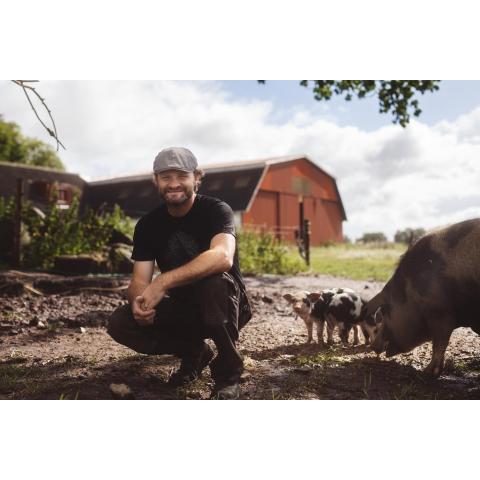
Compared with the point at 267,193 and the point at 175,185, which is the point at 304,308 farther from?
the point at 267,193

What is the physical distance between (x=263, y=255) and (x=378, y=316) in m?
6.84

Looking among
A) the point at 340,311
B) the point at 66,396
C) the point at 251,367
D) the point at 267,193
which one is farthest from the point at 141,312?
the point at 267,193

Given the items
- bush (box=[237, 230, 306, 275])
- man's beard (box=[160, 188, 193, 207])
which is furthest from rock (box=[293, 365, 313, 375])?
bush (box=[237, 230, 306, 275])

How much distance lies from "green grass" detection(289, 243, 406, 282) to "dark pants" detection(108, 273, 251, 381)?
715 centimetres

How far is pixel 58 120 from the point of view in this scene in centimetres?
538

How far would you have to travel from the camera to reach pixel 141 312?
9.40ft

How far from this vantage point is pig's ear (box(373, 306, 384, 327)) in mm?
3832

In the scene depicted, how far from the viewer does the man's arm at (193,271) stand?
282 cm

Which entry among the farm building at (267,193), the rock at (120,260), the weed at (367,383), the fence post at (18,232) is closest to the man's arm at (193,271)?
the weed at (367,383)

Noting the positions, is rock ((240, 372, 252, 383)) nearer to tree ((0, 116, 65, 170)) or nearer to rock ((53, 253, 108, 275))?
rock ((53, 253, 108, 275))

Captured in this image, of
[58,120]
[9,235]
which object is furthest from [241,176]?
[58,120]

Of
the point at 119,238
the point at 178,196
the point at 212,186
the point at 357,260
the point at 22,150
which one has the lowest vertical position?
the point at 357,260

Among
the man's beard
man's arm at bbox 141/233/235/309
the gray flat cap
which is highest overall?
the gray flat cap
